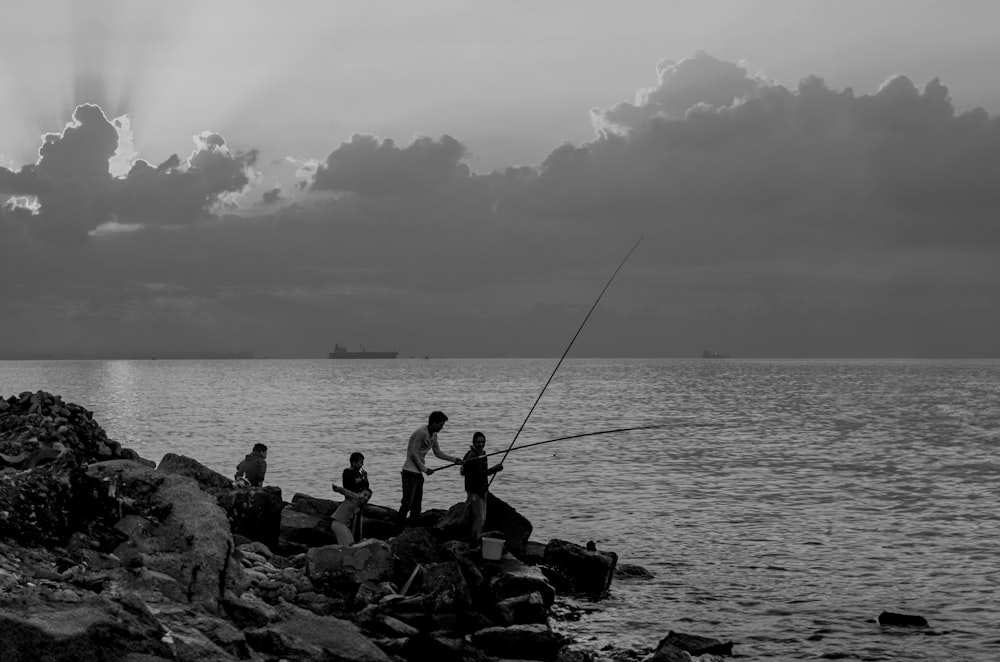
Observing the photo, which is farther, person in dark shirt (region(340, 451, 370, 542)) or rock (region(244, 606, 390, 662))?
person in dark shirt (region(340, 451, 370, 542))

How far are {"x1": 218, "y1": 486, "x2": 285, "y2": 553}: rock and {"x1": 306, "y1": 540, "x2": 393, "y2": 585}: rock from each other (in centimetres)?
163

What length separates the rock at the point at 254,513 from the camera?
1531 cm

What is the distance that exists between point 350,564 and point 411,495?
9.97 ft

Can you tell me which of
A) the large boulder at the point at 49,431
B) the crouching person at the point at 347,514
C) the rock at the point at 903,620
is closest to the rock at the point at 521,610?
the crouching person at the point at 347,514

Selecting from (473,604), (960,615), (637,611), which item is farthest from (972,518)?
(473,604)

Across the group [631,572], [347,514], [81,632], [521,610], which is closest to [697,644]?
[521,610]

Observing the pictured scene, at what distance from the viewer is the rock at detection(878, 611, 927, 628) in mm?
15586

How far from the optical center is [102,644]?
801cm

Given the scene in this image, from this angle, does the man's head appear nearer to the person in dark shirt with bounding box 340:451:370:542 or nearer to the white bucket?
the person in dark shirt with bounding box 340:451:370:542

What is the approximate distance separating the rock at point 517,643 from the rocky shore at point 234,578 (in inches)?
0.8

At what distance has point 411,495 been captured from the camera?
17.1 meters

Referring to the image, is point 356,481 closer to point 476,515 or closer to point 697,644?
point 476,515

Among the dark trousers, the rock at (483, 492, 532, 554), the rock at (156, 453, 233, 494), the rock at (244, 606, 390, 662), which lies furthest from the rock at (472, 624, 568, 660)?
the rock at (156, 453, 233, 494)

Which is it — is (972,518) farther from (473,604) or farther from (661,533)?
(473,604)
